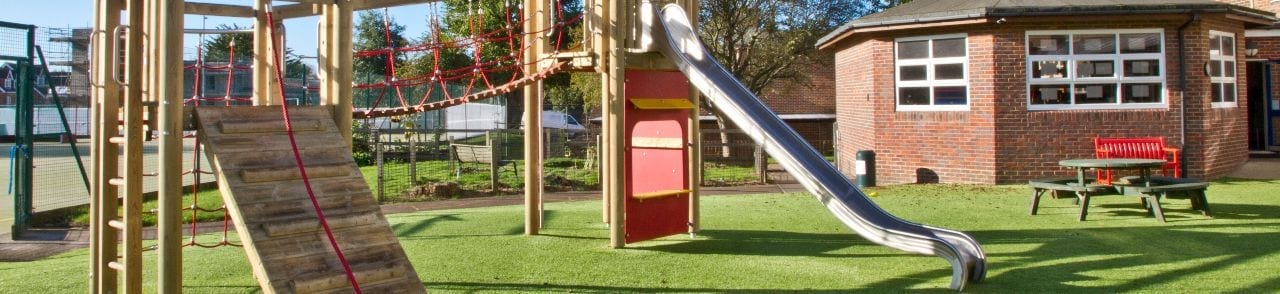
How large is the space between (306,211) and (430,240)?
15.1 feet

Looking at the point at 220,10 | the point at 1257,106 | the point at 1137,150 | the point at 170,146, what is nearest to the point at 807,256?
the point at 220,10

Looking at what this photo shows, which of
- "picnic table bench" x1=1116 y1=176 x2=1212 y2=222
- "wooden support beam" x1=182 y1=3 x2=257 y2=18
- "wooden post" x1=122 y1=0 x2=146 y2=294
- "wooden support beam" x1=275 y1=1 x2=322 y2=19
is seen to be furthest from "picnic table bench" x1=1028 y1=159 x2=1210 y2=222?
"wooden post" x1=122 y1=0 x2=146 y2=294

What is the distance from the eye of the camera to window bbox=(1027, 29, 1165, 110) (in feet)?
52.4

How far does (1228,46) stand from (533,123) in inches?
515

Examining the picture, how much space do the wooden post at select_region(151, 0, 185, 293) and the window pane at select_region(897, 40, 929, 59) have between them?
529 inches

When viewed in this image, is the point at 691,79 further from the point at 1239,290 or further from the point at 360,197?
the point at 1239,290

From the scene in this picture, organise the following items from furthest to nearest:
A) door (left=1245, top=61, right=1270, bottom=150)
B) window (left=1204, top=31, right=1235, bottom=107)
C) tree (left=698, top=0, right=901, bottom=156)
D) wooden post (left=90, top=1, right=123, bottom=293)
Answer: tree (left=698, top=0, right=901, bottom=156)
door (left=1245, top=61, right=1270, bottom=150)
window (left=1204, top=31, right=1235, bottom=107)
wooden post (left=90, top=1, right=123, bottom=293)

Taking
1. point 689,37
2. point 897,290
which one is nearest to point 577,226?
point 689,37

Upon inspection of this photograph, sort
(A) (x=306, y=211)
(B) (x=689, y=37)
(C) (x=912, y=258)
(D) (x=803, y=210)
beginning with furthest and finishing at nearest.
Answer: (D) (x=803, y=210)
(B) (x=689, y=37)
(C) (x=912, y=258)
(A) (x=306, y=211)

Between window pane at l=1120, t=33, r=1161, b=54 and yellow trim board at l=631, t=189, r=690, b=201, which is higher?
window pane at l=1120, t=33, r=1161, b=54

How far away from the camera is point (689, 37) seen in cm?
950

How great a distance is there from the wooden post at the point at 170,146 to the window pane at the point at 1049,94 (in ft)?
45.1

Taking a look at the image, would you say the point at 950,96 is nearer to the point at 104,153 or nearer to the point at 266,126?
the point at 266,126

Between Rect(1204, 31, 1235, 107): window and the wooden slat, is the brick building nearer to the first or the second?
Rect(1204, 31, 1235, 107): window
